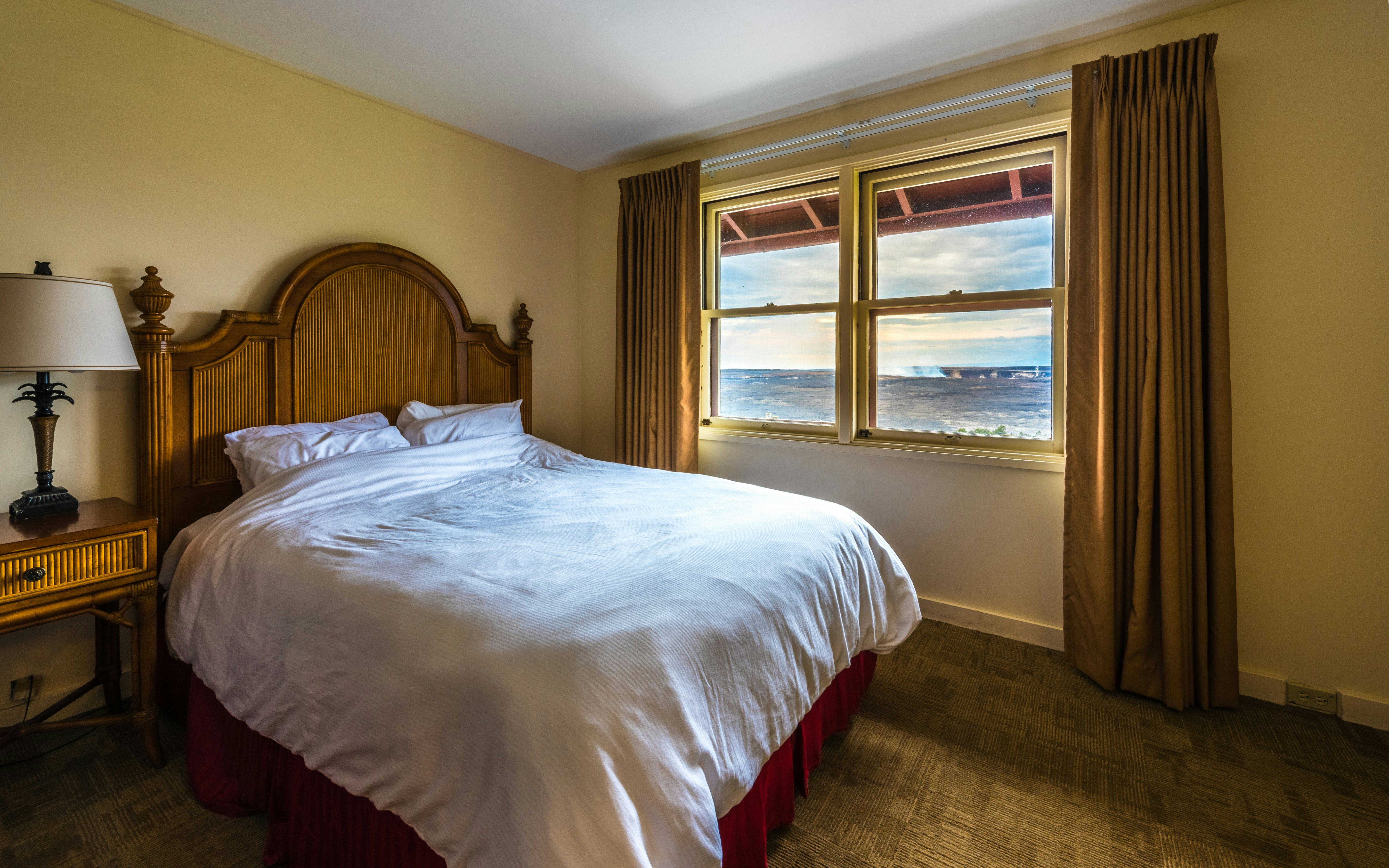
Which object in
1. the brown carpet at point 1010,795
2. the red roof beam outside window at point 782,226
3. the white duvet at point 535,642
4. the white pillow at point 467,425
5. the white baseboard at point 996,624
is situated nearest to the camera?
the white duvet at point 535,642

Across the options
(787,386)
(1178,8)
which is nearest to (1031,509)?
(787,386)

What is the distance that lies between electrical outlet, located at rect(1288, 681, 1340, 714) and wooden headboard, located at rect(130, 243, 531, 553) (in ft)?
12.2

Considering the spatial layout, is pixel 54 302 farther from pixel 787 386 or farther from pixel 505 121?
pixel 787 386

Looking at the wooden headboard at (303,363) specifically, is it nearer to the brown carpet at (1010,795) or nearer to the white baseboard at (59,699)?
the white baseboard at (59,699)

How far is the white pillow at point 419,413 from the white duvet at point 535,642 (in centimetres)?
69

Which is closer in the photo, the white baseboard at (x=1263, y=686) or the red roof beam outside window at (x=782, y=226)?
the white baseboard at (x=1263, y=686)

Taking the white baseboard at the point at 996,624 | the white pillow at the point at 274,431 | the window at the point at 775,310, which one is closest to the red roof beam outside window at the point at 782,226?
the window at the point at 775,310

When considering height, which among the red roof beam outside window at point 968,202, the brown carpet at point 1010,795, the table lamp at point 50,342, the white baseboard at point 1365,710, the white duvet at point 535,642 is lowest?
the brown carpet at point 1010,795

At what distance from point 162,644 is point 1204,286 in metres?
3.89

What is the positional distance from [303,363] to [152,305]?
562 mm

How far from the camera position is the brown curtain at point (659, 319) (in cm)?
348

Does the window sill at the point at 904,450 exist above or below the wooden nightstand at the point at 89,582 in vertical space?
above

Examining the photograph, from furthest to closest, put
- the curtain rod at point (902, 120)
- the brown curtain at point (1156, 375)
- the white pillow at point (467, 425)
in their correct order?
the white pillow at point (467, 425), the curtain rod at point (902, 120), the brown curtain at point (1156, 375)

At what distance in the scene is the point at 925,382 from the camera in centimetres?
298
